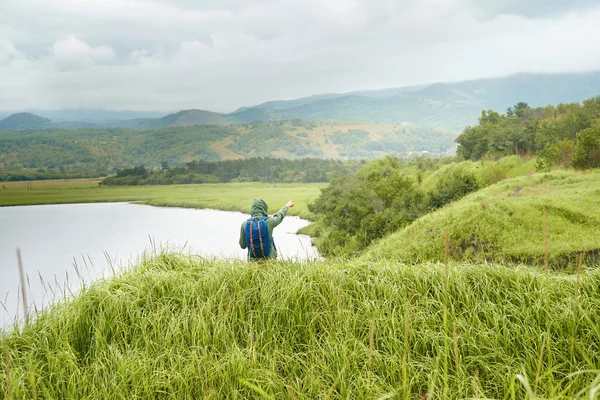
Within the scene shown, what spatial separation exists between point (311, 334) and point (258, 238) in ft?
7.87

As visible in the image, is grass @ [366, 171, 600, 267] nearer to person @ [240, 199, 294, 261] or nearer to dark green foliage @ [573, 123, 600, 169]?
dark green foliage @ [573, 123, 600, 169]

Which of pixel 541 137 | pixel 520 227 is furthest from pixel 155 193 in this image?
pixel 520 227

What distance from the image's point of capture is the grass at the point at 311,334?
3.54m

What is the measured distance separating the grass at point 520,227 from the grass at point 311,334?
300 inches

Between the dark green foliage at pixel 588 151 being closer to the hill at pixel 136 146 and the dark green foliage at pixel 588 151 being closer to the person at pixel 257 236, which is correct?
the person at pixel 257 236

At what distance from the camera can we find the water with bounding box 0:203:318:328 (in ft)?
125

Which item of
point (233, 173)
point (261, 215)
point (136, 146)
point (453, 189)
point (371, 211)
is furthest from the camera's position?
point (136, 146)

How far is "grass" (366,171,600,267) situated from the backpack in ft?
22.0

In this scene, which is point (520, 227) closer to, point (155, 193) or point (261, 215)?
point (261, 215)

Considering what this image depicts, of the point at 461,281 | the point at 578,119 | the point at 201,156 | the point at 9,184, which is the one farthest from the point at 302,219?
the point at 201,156

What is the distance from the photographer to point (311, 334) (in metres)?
4.22

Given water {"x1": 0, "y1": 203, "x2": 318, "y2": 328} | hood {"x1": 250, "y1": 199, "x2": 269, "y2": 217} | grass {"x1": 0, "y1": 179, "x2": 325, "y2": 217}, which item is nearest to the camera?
hood {"x1": 250, "y1": 199, "x2": 269, "y2": 217}

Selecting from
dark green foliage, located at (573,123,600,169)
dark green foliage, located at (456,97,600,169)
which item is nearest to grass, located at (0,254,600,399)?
dark green foliage, located at (573,123,600,169)

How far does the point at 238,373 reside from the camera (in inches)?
141
